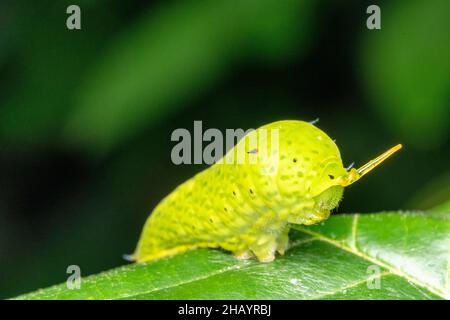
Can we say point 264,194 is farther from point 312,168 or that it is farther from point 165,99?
point 165,99

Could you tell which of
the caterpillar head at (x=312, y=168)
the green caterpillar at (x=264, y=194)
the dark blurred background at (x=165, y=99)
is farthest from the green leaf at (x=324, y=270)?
the dark blurred background at (x=165, y=99)

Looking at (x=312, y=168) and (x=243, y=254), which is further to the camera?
(x=243, y=254)

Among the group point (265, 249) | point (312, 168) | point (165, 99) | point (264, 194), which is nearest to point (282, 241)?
point (265, 249)

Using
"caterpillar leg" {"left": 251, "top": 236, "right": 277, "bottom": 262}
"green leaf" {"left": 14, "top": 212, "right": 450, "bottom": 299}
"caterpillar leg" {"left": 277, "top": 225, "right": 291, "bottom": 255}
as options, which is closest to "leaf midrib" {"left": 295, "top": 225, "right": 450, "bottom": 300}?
"green leaf" {"left": 14, "top": 212, "right": 450, "bottom": 299}

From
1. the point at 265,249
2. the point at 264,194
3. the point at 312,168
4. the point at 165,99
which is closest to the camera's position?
the point at 312,168

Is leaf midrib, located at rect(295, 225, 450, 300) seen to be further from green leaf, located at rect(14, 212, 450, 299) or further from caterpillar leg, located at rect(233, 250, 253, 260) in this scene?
caterpillar leg, located at rect(233, 250, 253, 260)

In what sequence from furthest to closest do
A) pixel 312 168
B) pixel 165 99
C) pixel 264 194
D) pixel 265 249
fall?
pixel 165 99 < pixel 265 249 < pixel 264 194 < pixel 312 168
